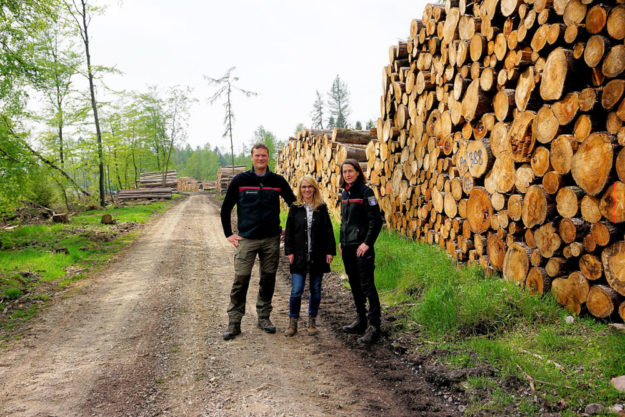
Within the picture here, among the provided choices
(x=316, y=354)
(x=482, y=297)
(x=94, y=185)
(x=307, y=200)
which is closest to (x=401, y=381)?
(x=316, y=354)

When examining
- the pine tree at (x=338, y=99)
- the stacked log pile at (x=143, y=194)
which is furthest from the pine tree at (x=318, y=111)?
the stacked log pile at (x=143, y=194)

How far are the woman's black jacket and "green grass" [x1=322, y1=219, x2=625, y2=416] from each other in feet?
4.03

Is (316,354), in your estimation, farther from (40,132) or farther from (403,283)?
(40,132)

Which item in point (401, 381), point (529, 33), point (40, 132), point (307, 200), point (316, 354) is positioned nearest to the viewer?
point (401, 381)

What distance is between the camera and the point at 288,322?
4793mm

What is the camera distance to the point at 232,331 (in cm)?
429

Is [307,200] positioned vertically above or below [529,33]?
below

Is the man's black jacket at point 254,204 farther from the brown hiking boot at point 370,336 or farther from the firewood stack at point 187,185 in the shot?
the firewood stack at point 187,185

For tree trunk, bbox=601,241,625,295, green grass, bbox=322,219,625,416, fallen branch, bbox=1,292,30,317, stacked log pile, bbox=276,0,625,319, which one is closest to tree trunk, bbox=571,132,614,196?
stacked log pile, bbox=276,0,625,319

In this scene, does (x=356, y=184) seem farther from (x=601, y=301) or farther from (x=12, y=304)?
(x=12, y=304)

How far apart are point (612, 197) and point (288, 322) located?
147 inches

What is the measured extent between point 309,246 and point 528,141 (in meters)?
2.81

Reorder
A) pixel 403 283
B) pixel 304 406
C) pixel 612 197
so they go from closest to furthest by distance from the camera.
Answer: pixel 304 406 → pixel 612 197 → pixel 403 283

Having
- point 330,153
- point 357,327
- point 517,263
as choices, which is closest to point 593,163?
point 517,263
